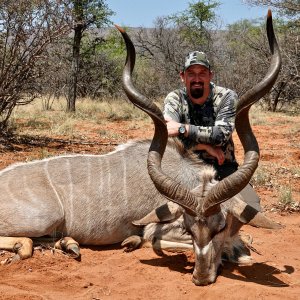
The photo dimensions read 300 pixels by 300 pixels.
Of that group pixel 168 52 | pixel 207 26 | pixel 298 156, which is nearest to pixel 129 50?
pixel 298 156

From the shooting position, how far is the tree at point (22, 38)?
841cm

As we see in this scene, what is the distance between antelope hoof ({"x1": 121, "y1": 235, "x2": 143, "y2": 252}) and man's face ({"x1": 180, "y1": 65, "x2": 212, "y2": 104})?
117 cm

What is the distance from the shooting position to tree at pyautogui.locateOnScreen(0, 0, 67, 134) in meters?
8.41

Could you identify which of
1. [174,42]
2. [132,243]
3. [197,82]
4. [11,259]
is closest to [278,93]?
[174,42]

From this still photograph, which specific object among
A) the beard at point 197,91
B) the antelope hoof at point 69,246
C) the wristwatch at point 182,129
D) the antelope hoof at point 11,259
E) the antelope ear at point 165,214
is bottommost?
the antelope hoof at point 11,259

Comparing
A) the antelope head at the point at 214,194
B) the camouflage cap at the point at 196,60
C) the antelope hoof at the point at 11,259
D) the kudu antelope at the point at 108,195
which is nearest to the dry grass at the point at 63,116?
the kudu antelope at the point at 108,195

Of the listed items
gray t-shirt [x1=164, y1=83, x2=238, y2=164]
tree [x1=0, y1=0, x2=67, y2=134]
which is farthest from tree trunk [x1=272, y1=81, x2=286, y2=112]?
gray t-shirt [x1=164, y1=83, x2=238, y2=164]

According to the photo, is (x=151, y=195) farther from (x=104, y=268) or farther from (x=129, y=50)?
(x=129, y=50)

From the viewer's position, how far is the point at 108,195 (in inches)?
155

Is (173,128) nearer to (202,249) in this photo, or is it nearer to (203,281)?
(202,249)

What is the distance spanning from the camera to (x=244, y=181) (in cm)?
293

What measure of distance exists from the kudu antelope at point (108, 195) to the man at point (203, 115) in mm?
174

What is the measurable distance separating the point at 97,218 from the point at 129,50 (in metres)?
1.34

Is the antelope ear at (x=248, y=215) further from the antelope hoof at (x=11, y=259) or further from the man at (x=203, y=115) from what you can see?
the antelope hoof at (x=11, y=259)
